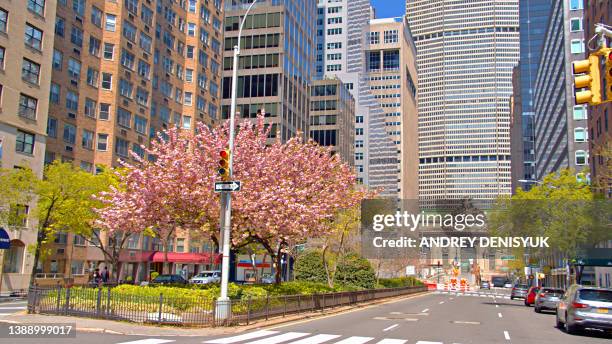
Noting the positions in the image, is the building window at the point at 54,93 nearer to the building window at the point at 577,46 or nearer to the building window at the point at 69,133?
the building window at the point at 69,133

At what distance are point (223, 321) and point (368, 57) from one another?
184 metres

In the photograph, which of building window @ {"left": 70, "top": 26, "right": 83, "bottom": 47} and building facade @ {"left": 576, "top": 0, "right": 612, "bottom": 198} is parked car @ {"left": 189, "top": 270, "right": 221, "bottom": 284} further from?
building facade @ {"left": 576, "top": 0, "right": 612, "bottom": 198}

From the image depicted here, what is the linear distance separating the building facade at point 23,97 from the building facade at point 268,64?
36.7 metres

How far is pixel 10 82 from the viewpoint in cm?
4372

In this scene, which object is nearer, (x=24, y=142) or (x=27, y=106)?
(x=24, y=142)

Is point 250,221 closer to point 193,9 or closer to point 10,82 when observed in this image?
point 10,82

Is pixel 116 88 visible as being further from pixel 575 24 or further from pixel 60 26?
pixel 575 24

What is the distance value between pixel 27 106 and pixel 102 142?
12863mm

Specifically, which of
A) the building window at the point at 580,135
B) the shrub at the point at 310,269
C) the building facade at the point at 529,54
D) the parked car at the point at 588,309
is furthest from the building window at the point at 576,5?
the parked car at the point at 588,309

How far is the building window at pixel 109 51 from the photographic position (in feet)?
195

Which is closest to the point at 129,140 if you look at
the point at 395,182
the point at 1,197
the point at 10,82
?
the point at 10,82

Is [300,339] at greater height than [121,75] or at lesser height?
lesser

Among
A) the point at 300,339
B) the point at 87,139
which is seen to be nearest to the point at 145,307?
the point at 300,339

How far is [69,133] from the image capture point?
5469cm
